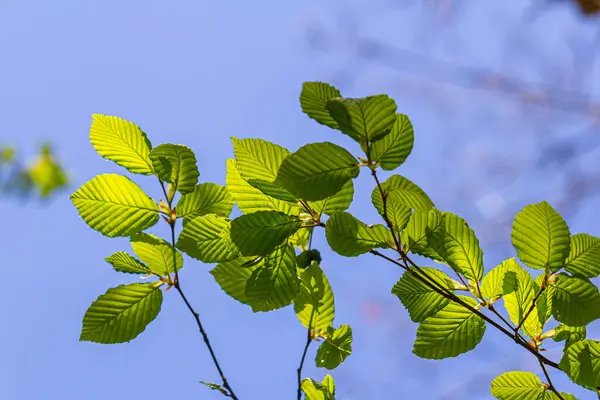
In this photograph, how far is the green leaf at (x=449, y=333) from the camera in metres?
0.65

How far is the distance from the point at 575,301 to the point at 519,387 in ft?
0.51

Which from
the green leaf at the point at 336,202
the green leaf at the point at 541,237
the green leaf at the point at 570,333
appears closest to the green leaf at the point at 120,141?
the green leaf at the point at 336,202

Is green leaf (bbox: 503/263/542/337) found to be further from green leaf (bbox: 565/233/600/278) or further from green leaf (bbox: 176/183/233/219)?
green leaf (bbox: 176/183/233/219)

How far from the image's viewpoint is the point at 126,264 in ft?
2.22

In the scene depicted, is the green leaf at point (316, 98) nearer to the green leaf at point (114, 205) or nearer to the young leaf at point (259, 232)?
the young leaf at point (259, 232)

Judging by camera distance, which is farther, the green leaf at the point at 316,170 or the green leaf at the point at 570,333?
the green leaf at the point at 570,333

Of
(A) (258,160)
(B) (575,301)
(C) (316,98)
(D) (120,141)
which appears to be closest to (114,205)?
(D) (120,141)

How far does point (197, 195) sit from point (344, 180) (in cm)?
21

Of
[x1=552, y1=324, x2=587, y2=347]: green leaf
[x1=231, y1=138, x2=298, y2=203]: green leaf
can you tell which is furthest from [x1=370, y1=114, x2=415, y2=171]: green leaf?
[x1=552, y1=324, x2=587, y2=347]: green leaf

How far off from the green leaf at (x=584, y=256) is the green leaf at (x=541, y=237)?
0.02 m

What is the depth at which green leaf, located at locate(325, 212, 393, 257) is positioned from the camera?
60cm

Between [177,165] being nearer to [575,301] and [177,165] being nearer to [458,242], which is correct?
[458,242]

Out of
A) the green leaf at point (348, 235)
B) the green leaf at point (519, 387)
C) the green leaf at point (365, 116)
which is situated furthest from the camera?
the green leaf at point (519, 387)

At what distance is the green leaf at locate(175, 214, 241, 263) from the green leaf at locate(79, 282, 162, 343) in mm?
83
